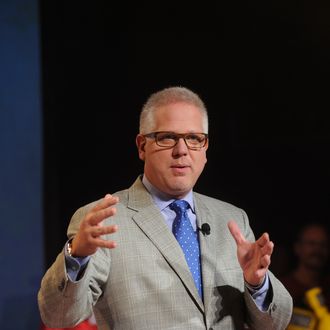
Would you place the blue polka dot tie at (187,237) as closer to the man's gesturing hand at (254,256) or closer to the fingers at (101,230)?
the man's gesturing hand at (254,256)

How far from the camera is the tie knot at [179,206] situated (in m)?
2.04

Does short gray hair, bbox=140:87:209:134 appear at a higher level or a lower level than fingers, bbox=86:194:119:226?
higher

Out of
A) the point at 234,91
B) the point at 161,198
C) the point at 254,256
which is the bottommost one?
the point at 254,256

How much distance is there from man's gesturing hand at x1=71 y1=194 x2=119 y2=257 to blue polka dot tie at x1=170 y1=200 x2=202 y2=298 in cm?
40

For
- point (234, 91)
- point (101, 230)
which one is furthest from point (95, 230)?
point (234, 91)

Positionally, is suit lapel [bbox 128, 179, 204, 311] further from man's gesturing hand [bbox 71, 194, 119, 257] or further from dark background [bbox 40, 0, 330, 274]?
dark background [bbox 40, 0, 330, 274]

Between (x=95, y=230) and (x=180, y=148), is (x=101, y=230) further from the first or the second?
(x=180, y=148)

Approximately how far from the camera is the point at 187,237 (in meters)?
1.99

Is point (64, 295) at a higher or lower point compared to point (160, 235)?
lower

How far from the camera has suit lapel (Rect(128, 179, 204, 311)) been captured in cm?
189

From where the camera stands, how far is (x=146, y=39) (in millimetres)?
3807

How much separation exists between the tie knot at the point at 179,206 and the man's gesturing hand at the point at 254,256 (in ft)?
0.70

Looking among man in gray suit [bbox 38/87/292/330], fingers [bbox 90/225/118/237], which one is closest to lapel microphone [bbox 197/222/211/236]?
man in gray suit [bbox 38/87/292/330]

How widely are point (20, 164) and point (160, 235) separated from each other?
1.53 m
